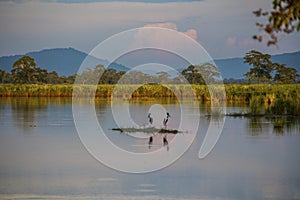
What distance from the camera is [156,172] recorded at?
1167 centimetres

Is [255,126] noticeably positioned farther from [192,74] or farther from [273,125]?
[192,74]

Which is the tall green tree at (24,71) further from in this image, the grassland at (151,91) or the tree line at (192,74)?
the grassland at (151,91)

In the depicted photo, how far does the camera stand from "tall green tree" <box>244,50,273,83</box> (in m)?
54.1

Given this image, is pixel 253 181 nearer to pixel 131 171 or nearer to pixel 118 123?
pixel 131 171

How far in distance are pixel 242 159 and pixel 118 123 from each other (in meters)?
8.74

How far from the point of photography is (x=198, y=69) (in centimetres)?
5584

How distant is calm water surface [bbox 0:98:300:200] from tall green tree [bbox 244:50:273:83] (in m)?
35.6

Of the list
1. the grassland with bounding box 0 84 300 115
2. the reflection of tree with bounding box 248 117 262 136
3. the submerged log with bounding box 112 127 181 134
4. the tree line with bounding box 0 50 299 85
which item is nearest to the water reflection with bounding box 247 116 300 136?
the reflection of tree with bounding box 248 117 262 136

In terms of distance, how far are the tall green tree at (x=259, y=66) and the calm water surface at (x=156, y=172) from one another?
117 feet

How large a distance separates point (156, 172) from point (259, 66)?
1732 inches

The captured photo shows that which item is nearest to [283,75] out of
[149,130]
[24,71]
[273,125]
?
[24,71]

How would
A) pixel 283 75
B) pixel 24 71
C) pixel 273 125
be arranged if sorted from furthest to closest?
pixel 24 71 < pixel 283 75 < pixel 273 125

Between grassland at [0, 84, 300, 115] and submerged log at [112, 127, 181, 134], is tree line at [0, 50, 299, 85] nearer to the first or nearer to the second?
grassland at [0, 84, 300, 115]

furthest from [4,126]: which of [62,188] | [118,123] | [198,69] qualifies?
[198,69]
